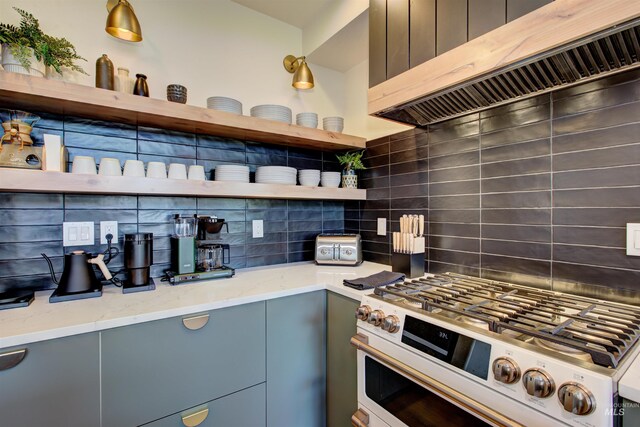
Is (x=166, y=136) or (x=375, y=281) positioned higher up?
(x=166, y=136)

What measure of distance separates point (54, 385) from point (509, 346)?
1.36m

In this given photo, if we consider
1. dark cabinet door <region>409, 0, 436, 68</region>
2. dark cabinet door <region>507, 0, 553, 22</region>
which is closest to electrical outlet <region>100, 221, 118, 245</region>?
dark cabinet door <region>409, 0, 436, 68</region>

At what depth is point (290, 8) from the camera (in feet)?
6.31

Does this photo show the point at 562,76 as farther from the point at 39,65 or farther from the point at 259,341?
the point at 39,65

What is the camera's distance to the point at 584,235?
45.2 inches

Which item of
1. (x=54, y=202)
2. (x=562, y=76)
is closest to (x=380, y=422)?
(x=562, y=76)

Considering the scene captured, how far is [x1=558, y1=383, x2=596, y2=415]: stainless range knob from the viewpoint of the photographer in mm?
607

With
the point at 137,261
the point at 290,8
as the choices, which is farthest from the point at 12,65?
the point at 290,8

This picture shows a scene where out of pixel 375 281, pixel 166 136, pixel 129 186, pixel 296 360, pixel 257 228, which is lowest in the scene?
pixel 296 360

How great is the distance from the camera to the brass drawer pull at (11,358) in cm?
87

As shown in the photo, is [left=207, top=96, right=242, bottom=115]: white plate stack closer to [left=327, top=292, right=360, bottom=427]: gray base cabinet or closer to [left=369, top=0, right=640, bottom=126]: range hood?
[left=369, top=0, right=640, bottom=126]: range hood

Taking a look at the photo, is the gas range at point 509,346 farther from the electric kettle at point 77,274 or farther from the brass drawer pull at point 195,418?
the electric kettle at point 77,274

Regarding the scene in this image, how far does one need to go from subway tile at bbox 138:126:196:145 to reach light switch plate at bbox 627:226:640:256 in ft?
6.61

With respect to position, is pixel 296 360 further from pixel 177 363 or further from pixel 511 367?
pixel 511 367
